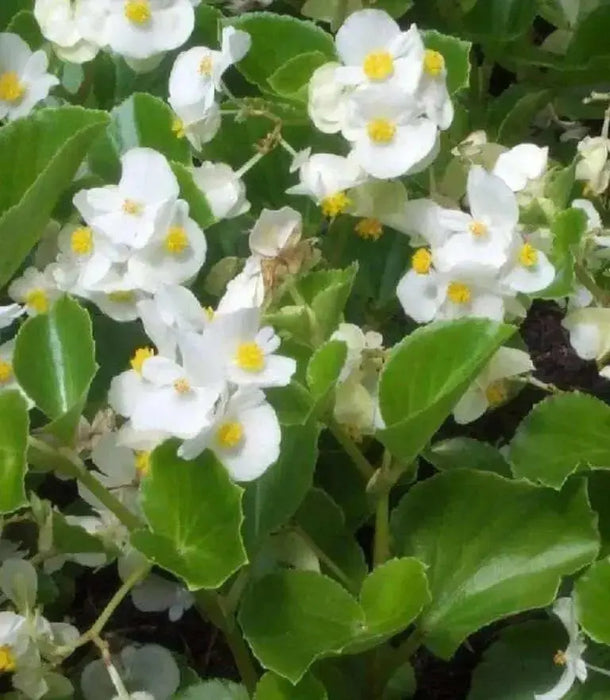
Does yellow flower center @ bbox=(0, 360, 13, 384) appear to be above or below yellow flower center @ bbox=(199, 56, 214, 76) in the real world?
below

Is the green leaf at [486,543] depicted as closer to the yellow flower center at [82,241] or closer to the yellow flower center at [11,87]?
the yellow flower center at [82,241]

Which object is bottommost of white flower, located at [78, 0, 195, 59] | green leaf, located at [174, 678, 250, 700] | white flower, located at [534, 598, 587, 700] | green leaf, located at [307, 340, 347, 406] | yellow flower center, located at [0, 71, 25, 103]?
white flower, located at [534, 598, 587, 700]

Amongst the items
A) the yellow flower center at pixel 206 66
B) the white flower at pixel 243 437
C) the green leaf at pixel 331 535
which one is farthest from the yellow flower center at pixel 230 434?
the yellow flower center at pixel 206 66

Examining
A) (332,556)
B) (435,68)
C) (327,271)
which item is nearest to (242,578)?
(332,556)

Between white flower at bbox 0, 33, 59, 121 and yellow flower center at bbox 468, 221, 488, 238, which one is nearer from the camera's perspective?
yellow flower center at bbox 468, 221, 488, 238

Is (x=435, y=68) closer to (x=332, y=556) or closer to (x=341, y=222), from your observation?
(x=341, y=222)

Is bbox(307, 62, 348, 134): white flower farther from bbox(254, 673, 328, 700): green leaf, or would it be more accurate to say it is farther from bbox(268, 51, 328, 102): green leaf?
bbox(254, 673, 328, 700): green leaf

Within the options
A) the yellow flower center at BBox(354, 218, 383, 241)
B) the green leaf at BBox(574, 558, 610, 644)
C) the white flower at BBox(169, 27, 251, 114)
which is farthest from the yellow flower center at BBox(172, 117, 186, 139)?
the green leaf at BBox(574, 558, 610, 644)
